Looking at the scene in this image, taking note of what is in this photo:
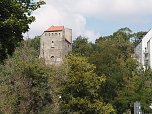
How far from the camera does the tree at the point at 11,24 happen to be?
1362cm

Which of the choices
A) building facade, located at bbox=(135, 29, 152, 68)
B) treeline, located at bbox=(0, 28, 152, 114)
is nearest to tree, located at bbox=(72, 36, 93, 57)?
building facade, located at bbox=(135, 29, 152, 68)

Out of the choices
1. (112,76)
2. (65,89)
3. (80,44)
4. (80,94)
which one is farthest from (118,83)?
(80,44)

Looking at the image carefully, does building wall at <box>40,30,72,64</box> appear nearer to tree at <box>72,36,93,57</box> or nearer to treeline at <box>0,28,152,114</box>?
tree at <box>72,36,93,57</box>

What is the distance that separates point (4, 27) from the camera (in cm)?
1358

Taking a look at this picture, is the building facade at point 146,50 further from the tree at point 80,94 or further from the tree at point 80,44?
the tree at point 80,94

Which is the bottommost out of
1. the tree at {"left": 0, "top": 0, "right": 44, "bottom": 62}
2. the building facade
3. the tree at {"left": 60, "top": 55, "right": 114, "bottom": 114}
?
the tree at {"left": 60, "top": 55, "right": 114, "bottom": 114}

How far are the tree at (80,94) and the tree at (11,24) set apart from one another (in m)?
32.1

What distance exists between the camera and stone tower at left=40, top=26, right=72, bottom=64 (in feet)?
391

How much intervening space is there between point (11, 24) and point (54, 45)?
108m

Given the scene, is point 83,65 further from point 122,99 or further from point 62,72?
point 122,99

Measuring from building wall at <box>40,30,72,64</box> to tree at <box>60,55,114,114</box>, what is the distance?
68309 millimetres

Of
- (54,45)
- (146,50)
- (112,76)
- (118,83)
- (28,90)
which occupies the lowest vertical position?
(28,90)

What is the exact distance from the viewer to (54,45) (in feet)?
398

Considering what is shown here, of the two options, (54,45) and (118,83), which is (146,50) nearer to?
(118,83)
